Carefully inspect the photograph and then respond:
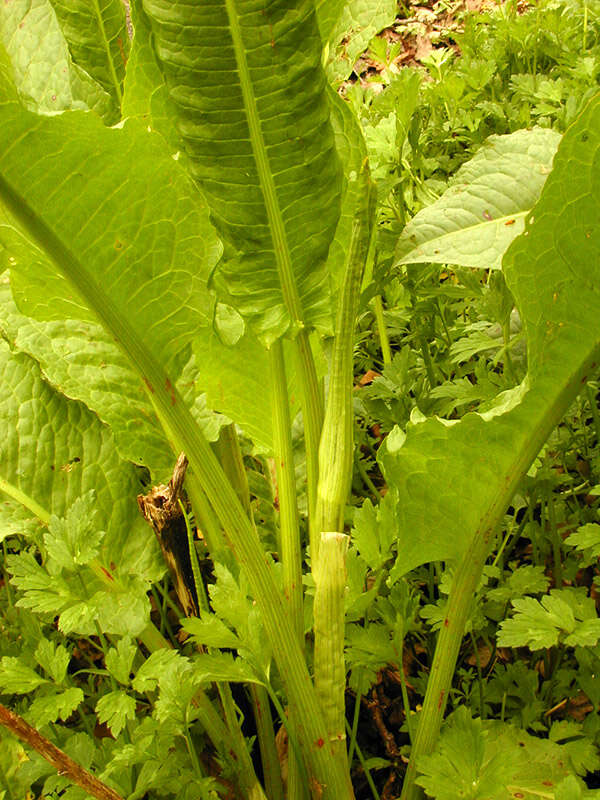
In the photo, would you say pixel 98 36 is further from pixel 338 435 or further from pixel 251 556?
pixel 251 556

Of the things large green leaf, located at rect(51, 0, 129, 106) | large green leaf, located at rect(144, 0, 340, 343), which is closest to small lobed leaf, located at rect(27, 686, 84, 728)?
large green leaf, located at rect(144, 0, 340, 343)

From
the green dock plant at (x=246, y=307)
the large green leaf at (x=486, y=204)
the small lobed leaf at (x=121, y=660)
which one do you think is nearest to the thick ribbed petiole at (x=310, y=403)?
the green dock plant at (x=246, y=307)

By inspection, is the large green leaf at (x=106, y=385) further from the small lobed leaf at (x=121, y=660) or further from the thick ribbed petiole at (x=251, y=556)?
the small lobed leaf at (x=121, y=660)

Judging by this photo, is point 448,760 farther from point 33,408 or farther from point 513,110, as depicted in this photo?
point 513,110

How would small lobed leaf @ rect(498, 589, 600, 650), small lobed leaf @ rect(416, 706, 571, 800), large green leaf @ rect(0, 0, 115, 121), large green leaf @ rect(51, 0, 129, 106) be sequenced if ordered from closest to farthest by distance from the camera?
small lobed leaf @ rect(416, 706, 571, 800), small lobed leaf @ rect(498, 589, 600, 650), large green leaf @ rect(0, 0, 115, 121), large green leaf @ rect(51, 0, 129, 106)

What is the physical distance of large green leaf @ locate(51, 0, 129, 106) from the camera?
1400 millimetres

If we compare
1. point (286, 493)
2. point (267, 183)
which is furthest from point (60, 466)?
point (267, 183)

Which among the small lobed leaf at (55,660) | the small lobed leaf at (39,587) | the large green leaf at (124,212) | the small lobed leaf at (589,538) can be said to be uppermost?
the large green leaf at (124,212)

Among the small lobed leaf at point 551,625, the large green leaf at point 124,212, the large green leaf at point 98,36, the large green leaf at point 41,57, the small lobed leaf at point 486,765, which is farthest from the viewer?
the large green leaf at point 98,36

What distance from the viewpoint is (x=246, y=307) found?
1.23 m

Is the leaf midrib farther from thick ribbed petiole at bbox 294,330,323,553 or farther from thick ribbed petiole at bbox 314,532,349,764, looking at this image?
thick ribbed petiole at bbox 314,532,349,764

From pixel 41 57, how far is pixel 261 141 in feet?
1.64

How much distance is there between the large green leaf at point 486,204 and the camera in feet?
4.14

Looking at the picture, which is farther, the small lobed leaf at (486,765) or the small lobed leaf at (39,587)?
the small lobed leaf at (39,587)
